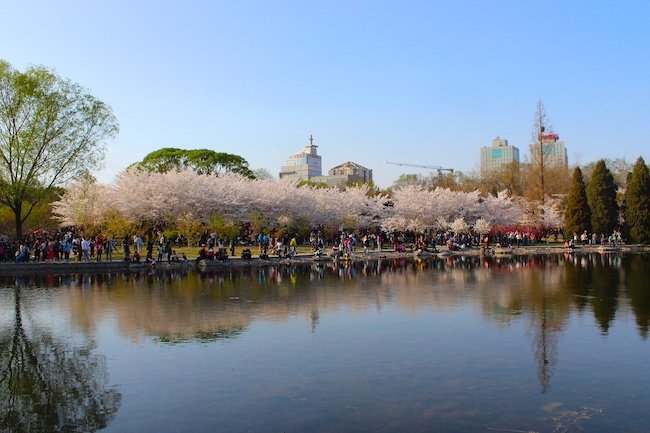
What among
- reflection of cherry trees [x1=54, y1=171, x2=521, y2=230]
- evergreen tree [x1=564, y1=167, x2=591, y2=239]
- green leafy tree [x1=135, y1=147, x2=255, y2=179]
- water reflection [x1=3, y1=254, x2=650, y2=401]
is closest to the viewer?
water reflection [x1=3, y1=254, x2=650, y2=401]

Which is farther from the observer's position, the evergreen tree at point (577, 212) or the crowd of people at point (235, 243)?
the evergreen tree at point (577, 212)

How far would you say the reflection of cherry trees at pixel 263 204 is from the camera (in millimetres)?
49875

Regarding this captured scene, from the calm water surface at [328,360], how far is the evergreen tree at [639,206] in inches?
1339

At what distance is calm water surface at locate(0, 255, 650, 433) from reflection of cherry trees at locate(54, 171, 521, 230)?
26336 mm

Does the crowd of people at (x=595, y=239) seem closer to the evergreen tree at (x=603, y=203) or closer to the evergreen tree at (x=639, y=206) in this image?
the evergreen tree at (x=603, y=203)

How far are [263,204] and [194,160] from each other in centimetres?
2836

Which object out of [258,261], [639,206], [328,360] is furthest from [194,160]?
[328,360]

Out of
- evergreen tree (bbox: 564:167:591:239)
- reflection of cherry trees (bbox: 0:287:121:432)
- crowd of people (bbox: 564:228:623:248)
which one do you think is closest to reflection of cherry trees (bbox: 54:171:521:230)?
evergreen tree (bbox: 564:167:591:239)

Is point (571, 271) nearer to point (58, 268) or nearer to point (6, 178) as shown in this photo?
point (58, 268)

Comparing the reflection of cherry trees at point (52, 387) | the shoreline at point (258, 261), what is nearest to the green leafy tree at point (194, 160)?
the shoreline at point (258, 261)

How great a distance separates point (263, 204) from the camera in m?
56.1

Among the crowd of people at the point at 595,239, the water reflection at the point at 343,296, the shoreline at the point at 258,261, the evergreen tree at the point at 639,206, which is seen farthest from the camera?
the evergreen tree at the point at 639,206

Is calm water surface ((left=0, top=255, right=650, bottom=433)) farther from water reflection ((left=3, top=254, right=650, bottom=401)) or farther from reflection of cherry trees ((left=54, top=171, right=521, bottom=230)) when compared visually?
reflection of cherry trees ((left=54, top=171, right=521, bottom=230))

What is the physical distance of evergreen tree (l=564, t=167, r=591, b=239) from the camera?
Result: 5641cm
